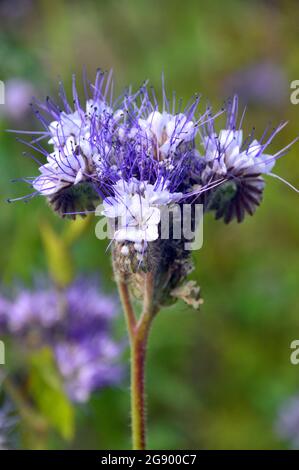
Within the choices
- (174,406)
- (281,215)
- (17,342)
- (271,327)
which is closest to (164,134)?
(17,342)

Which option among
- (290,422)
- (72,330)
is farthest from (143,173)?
(290,422)

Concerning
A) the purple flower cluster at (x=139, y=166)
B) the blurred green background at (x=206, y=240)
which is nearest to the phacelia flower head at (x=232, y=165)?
the purple flower cluster at (x=139, y=166)

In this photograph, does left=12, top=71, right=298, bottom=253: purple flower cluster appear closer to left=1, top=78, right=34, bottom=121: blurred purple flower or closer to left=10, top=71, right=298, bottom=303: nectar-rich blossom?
left=10, top=71, right=298, bottom=303: nectar-rich blossom

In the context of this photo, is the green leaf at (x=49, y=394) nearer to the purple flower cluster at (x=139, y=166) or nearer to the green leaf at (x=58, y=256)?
the green leaf at (x=58, y=256)

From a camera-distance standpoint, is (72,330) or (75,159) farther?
(72,330)

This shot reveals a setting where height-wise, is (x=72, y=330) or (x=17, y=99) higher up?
(x=17, y=99)

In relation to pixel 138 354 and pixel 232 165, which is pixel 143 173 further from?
pixel 138 354

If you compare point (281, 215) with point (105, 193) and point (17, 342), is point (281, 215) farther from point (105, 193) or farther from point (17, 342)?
point (105, 193)
